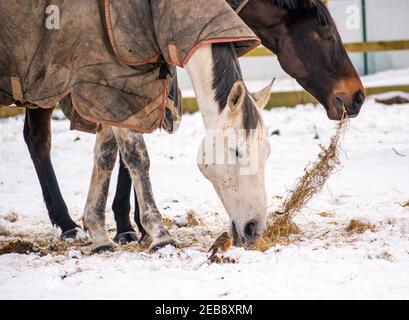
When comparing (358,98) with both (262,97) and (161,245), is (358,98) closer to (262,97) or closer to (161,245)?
(262,97)

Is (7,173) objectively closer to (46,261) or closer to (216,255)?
(46,261)

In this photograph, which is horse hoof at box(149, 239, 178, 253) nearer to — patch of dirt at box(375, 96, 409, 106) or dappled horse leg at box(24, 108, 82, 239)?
dappled horse leg at box(24, 108, 82, 239)

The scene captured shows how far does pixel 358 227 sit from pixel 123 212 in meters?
1.42

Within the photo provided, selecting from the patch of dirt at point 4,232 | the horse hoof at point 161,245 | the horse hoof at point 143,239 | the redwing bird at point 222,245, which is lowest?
the patch of dirt at point 4,232

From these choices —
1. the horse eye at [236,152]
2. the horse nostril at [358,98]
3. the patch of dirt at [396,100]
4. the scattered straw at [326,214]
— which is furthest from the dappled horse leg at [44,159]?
the patch of dirt at [396,100]

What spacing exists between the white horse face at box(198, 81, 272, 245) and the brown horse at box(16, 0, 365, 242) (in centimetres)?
172

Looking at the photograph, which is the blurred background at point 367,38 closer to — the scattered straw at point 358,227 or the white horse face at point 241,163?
the scattered straw at point 358,227

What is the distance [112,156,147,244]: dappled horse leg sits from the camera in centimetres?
477

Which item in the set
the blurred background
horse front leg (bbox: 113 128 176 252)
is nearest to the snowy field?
horse front leg (bbox: 113 128 176 252)

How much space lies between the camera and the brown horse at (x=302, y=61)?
5262mm

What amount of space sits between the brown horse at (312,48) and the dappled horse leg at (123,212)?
133 cm

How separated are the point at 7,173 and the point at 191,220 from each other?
2.65m

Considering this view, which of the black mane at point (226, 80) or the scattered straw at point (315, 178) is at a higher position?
the black mane at point (226, 80)
